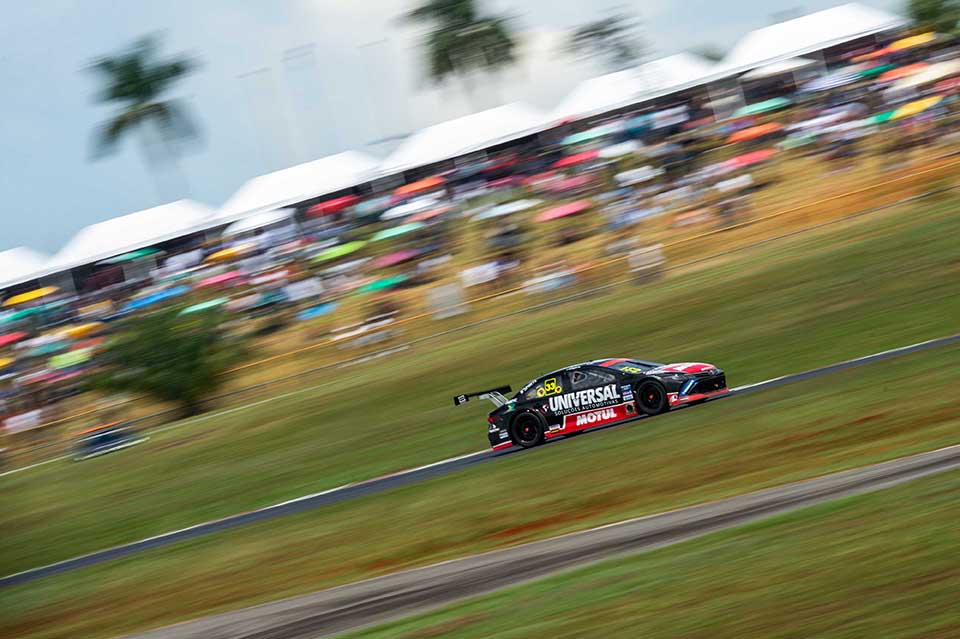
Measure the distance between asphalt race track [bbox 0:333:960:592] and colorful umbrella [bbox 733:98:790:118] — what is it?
21270 mm

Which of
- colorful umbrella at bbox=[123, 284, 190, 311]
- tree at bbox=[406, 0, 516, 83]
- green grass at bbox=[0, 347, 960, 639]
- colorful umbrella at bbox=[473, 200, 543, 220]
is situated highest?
tree at bbox=[406, 0, 516, 83]

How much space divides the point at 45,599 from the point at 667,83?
31.9 meters

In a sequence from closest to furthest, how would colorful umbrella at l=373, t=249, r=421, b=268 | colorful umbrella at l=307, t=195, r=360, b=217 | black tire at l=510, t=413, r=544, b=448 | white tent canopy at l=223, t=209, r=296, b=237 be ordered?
black tire at l=510, t=413, r=544, b=448, colorful umbrella at l=373, t=249, r=421, b=268, white tent canopy at l=223, t=209, r=296, b=237, colorful umbrella at l=307, t=195, r=360, b=217

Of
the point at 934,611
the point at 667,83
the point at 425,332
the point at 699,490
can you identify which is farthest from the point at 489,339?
the point at 934,611

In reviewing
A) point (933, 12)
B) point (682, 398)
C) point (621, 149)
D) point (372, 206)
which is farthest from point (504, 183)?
point (682, 398)

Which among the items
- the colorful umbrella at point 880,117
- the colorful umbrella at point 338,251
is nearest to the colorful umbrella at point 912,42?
the colorful umbrella at point 880,117

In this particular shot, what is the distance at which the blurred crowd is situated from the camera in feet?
102

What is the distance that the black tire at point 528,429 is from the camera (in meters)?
16.8

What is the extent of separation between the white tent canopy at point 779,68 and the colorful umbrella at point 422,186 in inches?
461

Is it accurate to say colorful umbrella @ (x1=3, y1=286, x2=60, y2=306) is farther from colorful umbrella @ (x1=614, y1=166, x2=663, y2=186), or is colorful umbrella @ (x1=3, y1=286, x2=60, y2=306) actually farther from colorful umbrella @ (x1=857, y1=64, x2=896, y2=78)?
colorful umbrella @ (x1=857, y1=64, x2=896, y2=78)

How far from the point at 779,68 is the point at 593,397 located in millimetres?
27565

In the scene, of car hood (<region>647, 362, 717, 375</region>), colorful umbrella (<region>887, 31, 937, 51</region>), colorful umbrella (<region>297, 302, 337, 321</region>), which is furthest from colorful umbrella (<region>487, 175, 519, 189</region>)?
car hood (<region>647, 362, 717, 375</region>)

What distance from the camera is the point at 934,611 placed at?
5.34 metres

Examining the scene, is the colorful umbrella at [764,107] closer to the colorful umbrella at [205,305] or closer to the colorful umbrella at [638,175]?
the colorful umbrella at [638,175]
